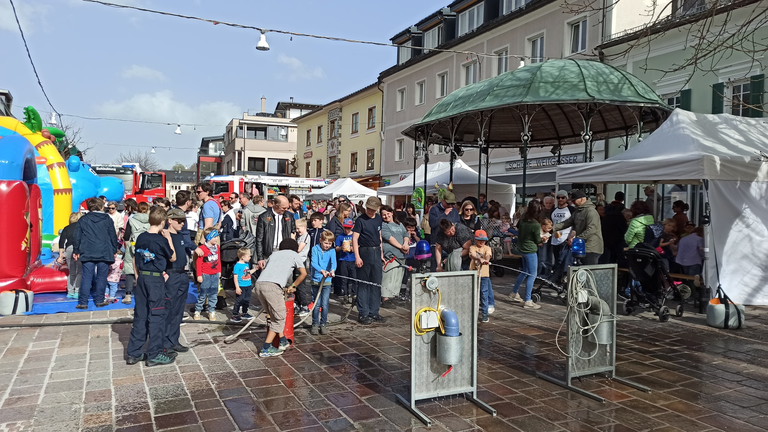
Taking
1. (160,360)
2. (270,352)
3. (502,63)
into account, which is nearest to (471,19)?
(502,63)

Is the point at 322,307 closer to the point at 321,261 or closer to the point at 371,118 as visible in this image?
the point at 321,261

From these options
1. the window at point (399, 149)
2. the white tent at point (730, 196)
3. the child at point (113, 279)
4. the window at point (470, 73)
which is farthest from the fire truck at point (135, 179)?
the white tent at point (730, 196)

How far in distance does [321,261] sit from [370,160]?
2884 cm

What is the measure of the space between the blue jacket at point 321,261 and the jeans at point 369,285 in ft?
2.26

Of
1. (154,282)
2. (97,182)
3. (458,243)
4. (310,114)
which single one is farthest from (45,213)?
(310,114)

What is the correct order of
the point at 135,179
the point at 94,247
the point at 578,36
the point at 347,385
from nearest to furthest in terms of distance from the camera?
1. the point at 347,385
2. the point at 94,247
3. the point at 578,36
4. the point at 135,179

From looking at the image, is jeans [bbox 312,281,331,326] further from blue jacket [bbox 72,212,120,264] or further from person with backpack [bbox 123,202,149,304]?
blue jacket [bbox 72,212,120,264]

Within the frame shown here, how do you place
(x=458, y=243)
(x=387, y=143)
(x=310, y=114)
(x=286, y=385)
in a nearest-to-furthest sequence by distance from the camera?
1. (x=286, y=385)
2. (x=458, y=243)
3. (x=387, y=143)
4. (x=310, y=114)

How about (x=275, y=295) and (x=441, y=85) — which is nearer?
(x=275, y=295)

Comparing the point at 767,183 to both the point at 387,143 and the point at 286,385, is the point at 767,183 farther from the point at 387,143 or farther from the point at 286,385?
the point at 387,143

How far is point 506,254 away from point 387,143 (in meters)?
20.5

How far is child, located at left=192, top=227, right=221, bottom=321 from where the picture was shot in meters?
7.25

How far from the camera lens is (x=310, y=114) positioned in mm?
44031

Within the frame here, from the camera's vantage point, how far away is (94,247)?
8031 mm
